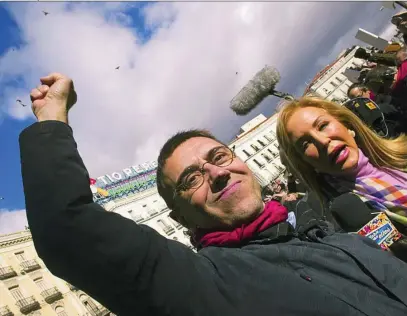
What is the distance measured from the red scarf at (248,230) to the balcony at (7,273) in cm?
3681

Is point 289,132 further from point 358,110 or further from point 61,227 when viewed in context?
point 61,227

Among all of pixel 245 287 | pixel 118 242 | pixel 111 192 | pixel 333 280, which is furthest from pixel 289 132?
pixel 111 192

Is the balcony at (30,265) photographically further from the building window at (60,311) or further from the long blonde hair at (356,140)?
the long blonde hair at (356,140)

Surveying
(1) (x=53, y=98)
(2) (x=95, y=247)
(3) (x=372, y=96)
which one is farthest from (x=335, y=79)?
(2) (x=95, y=247)

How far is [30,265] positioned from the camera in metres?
35.0

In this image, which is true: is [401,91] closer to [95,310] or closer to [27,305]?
[27,305]

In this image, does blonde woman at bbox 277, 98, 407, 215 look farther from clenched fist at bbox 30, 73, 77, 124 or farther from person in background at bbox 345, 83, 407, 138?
clenched fist at bbox 30, 73, 77, 124

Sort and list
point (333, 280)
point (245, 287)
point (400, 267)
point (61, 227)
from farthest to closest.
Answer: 1. point (400, 267)
2. point (333, 280)
3. point (245, 287)
4. point (61, 227)

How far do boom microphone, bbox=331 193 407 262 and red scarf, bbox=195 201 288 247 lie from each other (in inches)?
34.4

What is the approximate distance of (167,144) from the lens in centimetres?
372

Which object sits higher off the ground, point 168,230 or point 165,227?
point 165,227

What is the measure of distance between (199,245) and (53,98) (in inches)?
68.7

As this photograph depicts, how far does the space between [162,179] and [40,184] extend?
1824 millimetres

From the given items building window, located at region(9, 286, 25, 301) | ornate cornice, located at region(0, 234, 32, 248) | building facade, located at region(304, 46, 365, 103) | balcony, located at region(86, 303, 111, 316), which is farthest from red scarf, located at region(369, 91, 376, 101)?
building facade, located at region(304, 46, 365, 103)
